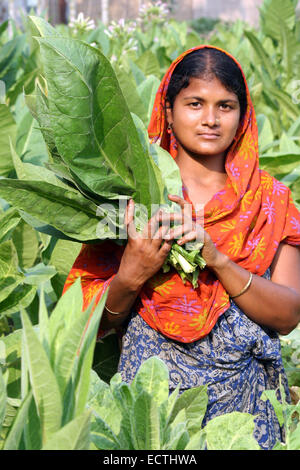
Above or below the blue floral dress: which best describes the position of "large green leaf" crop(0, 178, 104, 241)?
above

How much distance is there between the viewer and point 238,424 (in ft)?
4.52

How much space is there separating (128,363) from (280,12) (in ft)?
12.0

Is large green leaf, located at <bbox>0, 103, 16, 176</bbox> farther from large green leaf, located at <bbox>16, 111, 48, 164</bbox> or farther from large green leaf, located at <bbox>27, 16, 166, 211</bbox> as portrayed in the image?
large green leaf, located at <bbox>27, 16, 166, 211</bbox>

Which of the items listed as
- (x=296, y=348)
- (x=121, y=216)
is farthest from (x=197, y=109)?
(x=296, y=348)

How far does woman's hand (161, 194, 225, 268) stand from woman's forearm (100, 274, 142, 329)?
201 millimetres

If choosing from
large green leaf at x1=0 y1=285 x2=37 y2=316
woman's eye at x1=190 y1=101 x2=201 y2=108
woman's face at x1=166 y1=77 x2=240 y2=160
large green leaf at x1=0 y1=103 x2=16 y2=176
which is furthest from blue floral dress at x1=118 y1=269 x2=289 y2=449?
large green leaf at x1=0 y1=103 x2=16 y2=176

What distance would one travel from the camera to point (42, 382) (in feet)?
3.72

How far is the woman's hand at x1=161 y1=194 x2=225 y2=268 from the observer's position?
177 centimetres

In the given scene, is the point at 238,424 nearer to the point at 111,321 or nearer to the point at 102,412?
the point at 102,412

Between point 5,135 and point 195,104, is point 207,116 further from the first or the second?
point 5,135

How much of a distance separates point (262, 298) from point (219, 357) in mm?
209

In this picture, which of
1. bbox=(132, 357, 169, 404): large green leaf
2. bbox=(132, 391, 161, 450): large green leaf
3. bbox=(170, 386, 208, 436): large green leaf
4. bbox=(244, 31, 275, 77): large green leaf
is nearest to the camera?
bbox=(132, 391, 161, 450): large green leaf

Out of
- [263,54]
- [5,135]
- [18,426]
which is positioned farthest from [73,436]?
[263,54]
